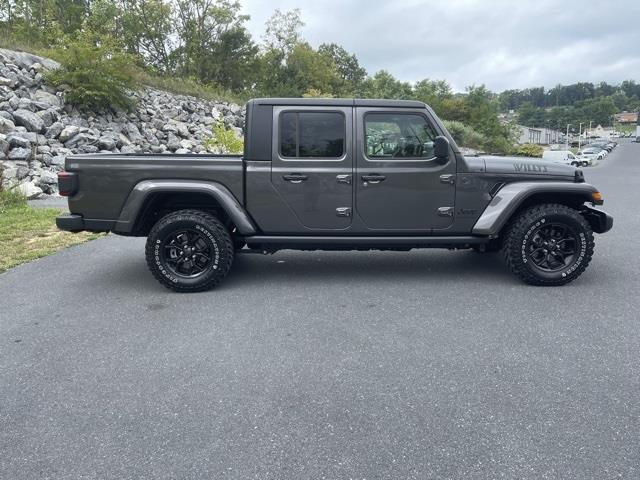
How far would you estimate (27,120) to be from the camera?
14055mm

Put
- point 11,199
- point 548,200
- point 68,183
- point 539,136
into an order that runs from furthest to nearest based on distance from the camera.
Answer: point 539,136, point 11,199, point 548,200, point 68,183

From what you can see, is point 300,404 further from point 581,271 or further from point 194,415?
point 581,271

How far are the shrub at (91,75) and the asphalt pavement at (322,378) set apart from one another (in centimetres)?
1341

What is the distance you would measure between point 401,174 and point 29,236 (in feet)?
18.4

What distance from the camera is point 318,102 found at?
4.89 m

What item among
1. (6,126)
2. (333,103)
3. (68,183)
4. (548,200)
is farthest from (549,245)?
(6,126)

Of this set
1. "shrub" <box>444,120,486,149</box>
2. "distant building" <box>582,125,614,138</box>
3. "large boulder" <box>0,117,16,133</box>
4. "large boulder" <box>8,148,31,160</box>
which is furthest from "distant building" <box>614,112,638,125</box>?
"large boulder" <box>8,148,31,160</box>

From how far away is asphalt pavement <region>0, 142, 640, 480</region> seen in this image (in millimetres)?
2275

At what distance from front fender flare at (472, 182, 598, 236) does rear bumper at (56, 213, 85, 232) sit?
13.0 feet

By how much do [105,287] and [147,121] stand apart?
1575 cm

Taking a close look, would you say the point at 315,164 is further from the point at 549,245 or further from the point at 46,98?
the point at 46,98

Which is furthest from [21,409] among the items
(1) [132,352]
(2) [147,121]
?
(2) [147,121]

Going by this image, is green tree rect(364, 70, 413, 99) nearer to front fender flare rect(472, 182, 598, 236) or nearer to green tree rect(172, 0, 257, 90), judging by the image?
green tree rect(172, 0, 257, 90)

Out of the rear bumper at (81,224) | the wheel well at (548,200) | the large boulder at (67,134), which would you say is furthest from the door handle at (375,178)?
the large boulder at (67,134)
